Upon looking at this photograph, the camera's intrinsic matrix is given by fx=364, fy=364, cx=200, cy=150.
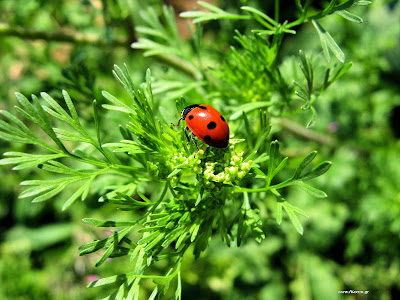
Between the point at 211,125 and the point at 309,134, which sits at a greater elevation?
the point at 211,125

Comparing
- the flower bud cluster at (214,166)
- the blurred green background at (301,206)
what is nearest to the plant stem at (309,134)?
the blurred green background at (301,206)

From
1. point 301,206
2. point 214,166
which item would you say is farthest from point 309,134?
point 214,166

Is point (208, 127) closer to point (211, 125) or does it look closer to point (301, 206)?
point (211, 125)

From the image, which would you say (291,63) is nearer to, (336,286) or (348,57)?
(348,57)

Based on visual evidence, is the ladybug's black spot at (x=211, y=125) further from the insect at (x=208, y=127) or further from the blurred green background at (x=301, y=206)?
the blurred green background at (x=301, y=206)

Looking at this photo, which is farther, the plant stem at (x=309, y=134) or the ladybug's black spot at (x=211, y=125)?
the plant stem at (x=309, y=134)

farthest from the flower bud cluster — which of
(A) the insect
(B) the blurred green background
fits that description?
(B) the blurred green background

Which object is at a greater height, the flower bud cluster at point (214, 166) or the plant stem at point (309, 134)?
the flower bud cluster at point (214, 166)
